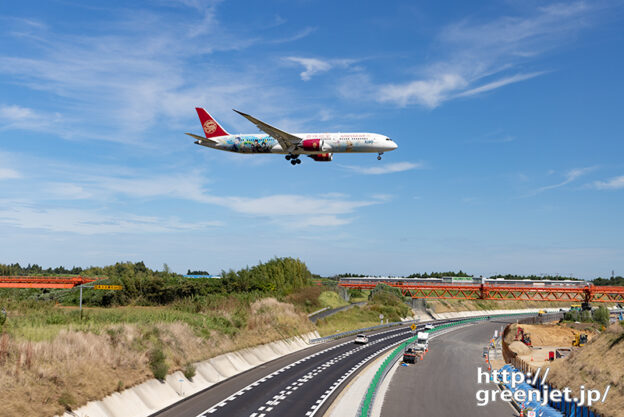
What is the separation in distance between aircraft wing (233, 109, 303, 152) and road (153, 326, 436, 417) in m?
23.4

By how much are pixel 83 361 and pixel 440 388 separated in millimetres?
29667

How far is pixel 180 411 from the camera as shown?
31719 mm

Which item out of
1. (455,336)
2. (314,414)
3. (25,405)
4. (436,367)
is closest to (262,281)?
(455,336)

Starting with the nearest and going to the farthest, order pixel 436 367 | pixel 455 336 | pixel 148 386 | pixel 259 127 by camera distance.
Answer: pixel 148 386 → pixel 259 127 → pixel 436 367 → pixel 455 336

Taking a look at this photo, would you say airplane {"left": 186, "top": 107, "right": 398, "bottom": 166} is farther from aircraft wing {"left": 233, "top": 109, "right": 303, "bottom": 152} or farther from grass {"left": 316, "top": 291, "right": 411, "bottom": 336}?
grass {"left": 316, "top": 291, "right": 411, "bottom": 336}

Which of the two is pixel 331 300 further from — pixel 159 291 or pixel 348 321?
pixel 159 291

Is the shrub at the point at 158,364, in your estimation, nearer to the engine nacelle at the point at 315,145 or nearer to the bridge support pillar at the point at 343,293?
the engine nacelle at the point at 315,145

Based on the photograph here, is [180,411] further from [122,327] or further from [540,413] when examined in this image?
[540,413]

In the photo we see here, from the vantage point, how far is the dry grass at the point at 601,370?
123 ft

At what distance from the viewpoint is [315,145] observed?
52281mm

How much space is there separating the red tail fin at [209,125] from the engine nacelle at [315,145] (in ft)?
43.4

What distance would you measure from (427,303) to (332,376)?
108 metres

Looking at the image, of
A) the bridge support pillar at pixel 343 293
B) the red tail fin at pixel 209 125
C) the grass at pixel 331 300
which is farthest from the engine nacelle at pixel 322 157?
the bridge support pillar at pixel 343 293

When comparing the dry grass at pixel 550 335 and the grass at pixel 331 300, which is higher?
the grass at pixel 331 300
